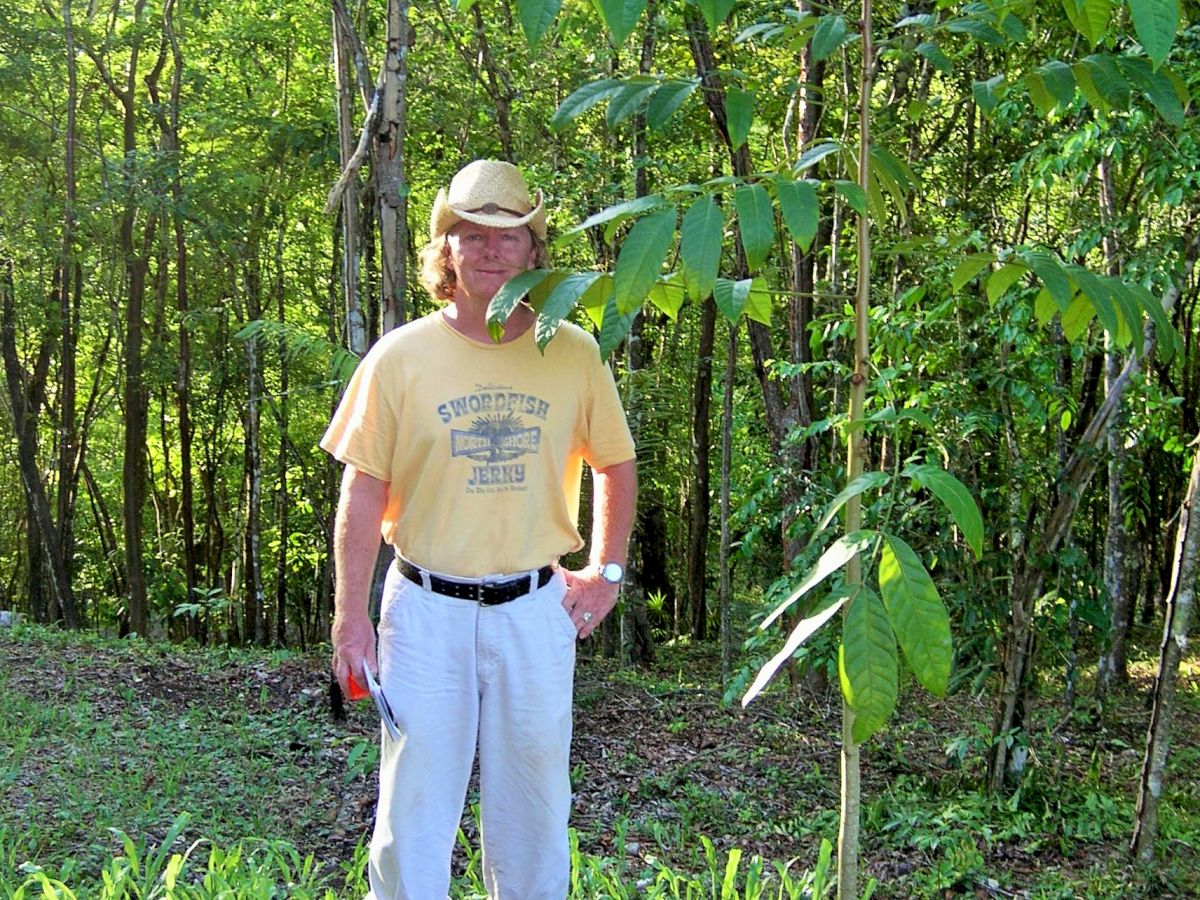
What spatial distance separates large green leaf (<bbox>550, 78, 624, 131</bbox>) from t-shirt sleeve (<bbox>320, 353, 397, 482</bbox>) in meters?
1.06

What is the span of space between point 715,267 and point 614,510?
1.57 m

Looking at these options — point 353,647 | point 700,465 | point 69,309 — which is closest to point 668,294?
point 353,647

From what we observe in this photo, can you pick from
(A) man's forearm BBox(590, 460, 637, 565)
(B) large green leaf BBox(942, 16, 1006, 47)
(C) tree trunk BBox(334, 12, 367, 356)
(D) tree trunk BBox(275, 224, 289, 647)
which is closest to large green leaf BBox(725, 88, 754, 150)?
(B) large green leaf BBox(942, 16, 1006, 47)

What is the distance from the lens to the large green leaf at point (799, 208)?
154 centimetres

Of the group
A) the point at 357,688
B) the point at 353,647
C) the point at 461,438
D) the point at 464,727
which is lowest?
the point at 464,727

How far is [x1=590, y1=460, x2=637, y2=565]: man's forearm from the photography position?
9.80ft

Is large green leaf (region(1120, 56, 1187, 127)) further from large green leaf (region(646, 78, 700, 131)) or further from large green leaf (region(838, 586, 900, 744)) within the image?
large green leaf (region(838, 586, 900, 744))

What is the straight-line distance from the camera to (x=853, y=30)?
204 centimetres

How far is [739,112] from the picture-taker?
72.5 inches

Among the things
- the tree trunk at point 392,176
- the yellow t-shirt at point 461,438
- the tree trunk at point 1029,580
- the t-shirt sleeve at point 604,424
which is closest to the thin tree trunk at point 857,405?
the yellow t-shirt at point 461,438

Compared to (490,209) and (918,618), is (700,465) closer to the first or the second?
(490,209)

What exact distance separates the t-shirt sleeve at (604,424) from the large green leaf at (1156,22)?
1586 millimetres

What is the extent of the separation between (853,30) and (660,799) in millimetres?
3974

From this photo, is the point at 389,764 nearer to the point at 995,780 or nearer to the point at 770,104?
the point at 995,780
